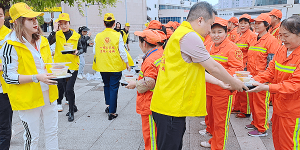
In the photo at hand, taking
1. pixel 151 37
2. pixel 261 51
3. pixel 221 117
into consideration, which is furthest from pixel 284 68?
pixel 261 51

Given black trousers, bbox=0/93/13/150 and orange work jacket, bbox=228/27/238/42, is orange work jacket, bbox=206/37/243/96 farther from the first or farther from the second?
orange work jacket, bbox=228/27/238/42

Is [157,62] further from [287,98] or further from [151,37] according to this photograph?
[287,98]

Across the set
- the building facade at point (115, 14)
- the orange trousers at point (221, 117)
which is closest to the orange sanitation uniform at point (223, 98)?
the orange trousers at point (221, 117)

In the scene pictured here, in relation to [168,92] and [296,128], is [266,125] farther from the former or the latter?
[168,92]

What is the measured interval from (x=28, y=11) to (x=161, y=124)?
6.15 ft

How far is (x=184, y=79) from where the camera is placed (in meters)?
1.97

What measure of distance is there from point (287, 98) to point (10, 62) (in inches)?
117

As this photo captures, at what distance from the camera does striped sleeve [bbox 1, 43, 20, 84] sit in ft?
7.66

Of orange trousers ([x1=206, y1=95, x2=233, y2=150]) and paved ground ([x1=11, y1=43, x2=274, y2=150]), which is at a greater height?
orange trousers ([x1=206, y1=95, x2=233, y2=150])

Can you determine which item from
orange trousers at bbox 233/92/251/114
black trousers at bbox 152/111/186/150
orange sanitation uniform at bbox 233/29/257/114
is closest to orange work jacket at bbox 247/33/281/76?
orange sanitation uniform at bbox 233/29/257/114

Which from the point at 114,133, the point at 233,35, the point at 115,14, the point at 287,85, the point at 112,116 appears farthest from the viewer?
the point at 115,14

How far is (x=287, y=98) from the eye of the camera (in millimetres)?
2385

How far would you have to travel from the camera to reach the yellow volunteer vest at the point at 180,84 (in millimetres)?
1962

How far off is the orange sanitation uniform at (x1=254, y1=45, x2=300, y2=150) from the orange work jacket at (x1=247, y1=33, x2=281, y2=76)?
1.64 metres
